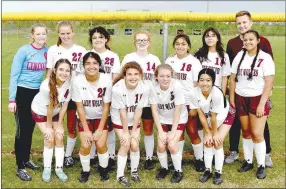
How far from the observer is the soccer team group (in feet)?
13.6

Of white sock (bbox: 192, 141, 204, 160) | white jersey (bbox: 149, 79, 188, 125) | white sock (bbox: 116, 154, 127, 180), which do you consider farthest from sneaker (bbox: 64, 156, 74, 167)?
white sock (bbox: 192, 141, 204, 160)

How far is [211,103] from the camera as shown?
13.8 ft

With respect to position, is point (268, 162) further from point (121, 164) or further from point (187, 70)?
point (121, 164)

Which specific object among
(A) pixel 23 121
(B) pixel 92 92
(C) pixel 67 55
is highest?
(C) pixel 67 55

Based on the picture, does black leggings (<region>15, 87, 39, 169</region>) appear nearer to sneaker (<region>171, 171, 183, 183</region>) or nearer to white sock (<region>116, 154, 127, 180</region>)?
white sock (<region>116, 154, 127, 180</region>)

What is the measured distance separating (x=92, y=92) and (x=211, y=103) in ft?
4.21

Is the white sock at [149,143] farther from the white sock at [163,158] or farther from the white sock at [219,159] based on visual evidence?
the white sock at [219,159]

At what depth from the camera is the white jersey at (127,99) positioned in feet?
13.6

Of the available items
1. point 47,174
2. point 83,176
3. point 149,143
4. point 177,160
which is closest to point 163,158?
point 177,160

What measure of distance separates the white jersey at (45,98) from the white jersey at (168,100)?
0.90 meters

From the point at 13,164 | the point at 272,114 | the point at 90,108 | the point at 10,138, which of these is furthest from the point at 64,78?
the point at 272,114

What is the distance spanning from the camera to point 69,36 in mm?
4344

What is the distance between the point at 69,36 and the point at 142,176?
1769 millimetres

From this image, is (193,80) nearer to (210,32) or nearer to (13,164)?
(210,32)
